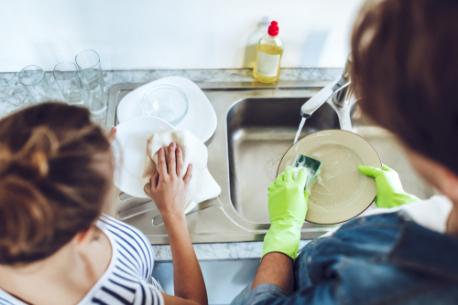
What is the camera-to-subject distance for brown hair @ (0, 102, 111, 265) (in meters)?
0.47

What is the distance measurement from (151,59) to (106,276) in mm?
711

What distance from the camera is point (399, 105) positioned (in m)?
0.43

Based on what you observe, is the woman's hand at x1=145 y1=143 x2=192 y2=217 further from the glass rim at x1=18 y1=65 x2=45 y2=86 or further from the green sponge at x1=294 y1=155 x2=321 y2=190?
the glass rim at x1=18 y1=65 x2=45 y2=86

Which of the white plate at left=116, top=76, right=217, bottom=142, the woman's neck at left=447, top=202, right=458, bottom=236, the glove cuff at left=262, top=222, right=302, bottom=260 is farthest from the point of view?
the white plate at left=116, top=76, right=217, bottom=142

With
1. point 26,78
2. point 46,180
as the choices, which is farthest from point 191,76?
point 46,180

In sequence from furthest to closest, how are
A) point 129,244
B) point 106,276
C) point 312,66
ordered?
point 312,66
point 129,244
point 106,276

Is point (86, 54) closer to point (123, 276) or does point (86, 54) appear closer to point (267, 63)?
point (267, 63)

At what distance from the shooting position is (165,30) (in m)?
1.13

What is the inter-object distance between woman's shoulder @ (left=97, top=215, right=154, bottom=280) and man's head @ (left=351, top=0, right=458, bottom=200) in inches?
19.6

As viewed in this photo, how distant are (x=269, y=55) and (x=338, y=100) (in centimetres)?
23

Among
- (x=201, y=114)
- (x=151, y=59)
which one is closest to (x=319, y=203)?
(x=201, y=114)

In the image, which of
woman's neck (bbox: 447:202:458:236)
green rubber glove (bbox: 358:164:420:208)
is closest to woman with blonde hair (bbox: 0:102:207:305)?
woman's neck (bbox: 447:202:458:236)

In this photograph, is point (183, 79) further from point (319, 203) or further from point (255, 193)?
point (319, 203)

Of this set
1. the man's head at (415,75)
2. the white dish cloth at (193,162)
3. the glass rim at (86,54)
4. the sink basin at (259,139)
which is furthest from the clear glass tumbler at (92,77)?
the man's head at (415,75)
